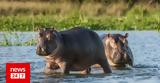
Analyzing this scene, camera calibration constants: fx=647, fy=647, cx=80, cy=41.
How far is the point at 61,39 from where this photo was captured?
1044 centimetres

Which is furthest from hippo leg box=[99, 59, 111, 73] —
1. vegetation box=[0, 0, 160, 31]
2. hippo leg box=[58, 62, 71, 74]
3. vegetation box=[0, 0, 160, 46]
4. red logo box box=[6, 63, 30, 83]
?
vegetation box=[0, 0, 160, 31]

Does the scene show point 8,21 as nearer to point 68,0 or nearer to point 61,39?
point 68,0

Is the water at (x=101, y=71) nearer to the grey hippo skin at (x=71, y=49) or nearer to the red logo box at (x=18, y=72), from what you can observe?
the grey hippo skin at (x=71, y=49)

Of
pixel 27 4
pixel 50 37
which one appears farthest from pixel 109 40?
pixel 27 4

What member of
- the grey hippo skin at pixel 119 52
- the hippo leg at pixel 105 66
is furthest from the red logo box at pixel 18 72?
the grey hippo skin at pixel 119 52

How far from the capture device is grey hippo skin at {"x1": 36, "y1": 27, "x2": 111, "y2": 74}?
33.1ft

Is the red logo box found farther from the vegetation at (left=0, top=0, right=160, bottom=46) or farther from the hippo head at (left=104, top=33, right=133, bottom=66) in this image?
the vegetation at (left=0, top=0, right=160, bottom=46)

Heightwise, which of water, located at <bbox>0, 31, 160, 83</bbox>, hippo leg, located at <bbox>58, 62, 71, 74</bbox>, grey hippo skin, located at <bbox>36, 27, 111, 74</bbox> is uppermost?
grey hippo skin, located at <bbox>36, 27, 111, 74</bbox>

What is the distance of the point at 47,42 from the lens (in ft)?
32.8

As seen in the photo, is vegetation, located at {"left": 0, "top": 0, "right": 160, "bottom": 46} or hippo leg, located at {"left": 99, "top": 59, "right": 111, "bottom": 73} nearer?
hippo leg, located at {"left": 99, "top": 59, "right": 111, "bottom": 73}

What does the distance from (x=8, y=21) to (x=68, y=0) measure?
39.8 ft

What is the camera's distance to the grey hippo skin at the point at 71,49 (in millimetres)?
10094

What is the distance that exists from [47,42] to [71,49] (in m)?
0.67

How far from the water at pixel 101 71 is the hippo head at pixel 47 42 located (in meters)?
0.44
